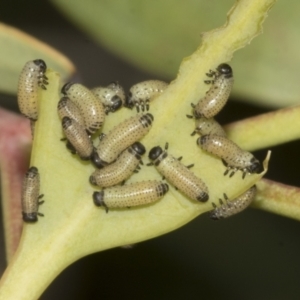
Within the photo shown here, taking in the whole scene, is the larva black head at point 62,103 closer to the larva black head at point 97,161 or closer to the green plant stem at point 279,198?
the larva black head at point 97,161

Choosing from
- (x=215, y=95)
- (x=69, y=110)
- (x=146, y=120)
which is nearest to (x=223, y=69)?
(x=215, y=95)

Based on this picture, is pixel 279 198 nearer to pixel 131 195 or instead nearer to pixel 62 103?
pixel 131 195

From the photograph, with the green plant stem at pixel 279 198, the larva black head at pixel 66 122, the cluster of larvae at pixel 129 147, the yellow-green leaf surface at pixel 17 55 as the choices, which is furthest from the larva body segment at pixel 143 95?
the yellow-green leaf surface at pixel 17 55

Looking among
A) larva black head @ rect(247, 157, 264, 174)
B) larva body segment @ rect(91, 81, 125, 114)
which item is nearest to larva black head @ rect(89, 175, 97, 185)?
larva body segment @ rect(91, 81, 125, 114)

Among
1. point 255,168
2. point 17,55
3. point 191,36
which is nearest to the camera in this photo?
point 255,168

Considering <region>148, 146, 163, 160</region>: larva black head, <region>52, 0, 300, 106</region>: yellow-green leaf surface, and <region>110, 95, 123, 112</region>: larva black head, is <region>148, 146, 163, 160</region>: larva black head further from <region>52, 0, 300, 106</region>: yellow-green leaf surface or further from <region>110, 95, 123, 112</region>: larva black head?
<region>52, 0, 300, 106</region>: yellow-green leaf surface

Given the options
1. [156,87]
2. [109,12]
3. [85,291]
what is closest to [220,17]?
[109,12]
